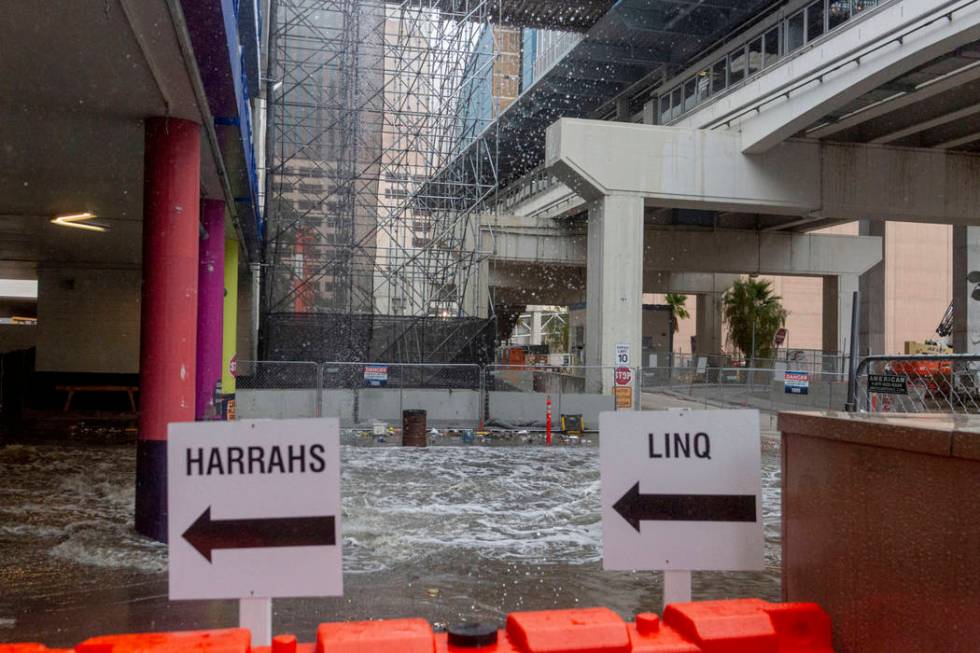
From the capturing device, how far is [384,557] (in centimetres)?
796

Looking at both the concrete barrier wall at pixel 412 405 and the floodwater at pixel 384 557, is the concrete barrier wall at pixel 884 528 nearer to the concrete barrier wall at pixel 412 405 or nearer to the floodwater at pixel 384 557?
the floodwater at pixel 384 557

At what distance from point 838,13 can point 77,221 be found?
19.1m

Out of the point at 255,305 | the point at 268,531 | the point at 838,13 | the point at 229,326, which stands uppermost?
the point at 838,13

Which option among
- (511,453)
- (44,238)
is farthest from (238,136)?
(44,238)

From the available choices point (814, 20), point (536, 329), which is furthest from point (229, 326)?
point (536, 329)

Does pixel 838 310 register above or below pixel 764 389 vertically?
above

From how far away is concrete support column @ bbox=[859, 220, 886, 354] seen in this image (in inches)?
1684

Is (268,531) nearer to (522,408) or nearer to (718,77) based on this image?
(522,408)

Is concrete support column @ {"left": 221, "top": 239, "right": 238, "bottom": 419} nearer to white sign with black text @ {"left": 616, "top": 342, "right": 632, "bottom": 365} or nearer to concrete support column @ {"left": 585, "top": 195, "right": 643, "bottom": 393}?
white sign with black text @ {"left": 616, "top": 342, "right": 632, "bottom": 365}

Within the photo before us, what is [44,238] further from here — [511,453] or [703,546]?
[703,546]

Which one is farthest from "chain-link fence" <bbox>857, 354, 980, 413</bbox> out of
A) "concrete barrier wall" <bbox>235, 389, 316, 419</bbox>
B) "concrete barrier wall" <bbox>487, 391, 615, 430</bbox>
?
"concrete barrier wall" <bbox>235, 389, 316, 419</bbox>

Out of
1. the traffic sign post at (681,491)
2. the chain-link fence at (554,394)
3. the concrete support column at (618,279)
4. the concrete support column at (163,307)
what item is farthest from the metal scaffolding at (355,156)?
the traffic sign post at (681,491)

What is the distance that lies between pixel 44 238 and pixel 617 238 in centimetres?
1547

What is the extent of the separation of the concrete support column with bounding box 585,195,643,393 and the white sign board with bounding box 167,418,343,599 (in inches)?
888
